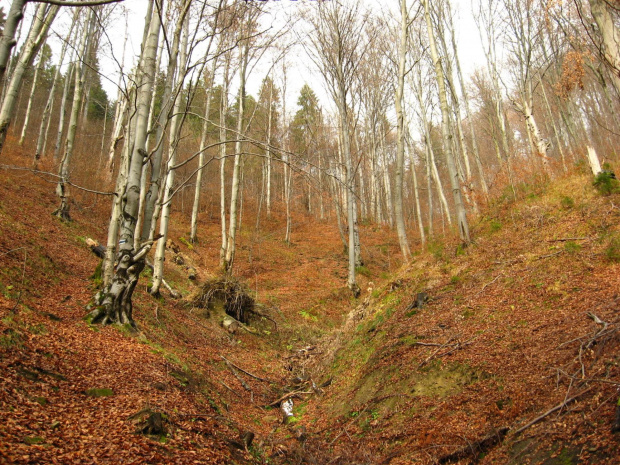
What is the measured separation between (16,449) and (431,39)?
11.3 metres

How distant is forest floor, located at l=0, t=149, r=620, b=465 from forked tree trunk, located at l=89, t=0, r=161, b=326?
329 mm

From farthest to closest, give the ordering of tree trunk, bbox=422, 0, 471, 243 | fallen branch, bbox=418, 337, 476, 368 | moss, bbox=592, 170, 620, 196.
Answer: tree trunk, bbox=422, 0, 471, 243, moss, bbox=592, 170, 620, 196, fallen branch, bbox=418, 337, 476, 368

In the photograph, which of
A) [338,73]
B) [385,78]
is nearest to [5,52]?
[338,73]

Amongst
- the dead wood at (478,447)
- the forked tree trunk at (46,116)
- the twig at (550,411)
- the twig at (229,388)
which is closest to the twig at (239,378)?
the twig at (229,388)

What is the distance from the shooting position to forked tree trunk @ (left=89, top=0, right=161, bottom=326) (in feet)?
19.4

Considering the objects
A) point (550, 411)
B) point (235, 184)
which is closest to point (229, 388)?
point (550, 411)

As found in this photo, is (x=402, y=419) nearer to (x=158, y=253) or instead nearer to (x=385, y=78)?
(x=158, y=253)

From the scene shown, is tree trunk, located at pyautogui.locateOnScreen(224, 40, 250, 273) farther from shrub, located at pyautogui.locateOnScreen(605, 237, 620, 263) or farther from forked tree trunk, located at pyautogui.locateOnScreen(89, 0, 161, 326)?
shrub, located at pyautogui.locateOnScreen(605, 237, 620, 263)

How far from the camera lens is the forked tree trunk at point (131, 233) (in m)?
5.90

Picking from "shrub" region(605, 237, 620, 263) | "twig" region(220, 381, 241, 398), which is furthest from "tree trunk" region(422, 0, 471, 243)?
"twig" region(220, 381, 241, 398)

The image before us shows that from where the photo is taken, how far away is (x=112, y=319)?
5.92 metres

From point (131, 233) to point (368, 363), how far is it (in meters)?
4.60

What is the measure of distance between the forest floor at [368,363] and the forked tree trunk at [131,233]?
329mm

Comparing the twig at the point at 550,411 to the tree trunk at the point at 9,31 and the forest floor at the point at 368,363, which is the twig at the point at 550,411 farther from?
the tree trunk at the point at 9,31
